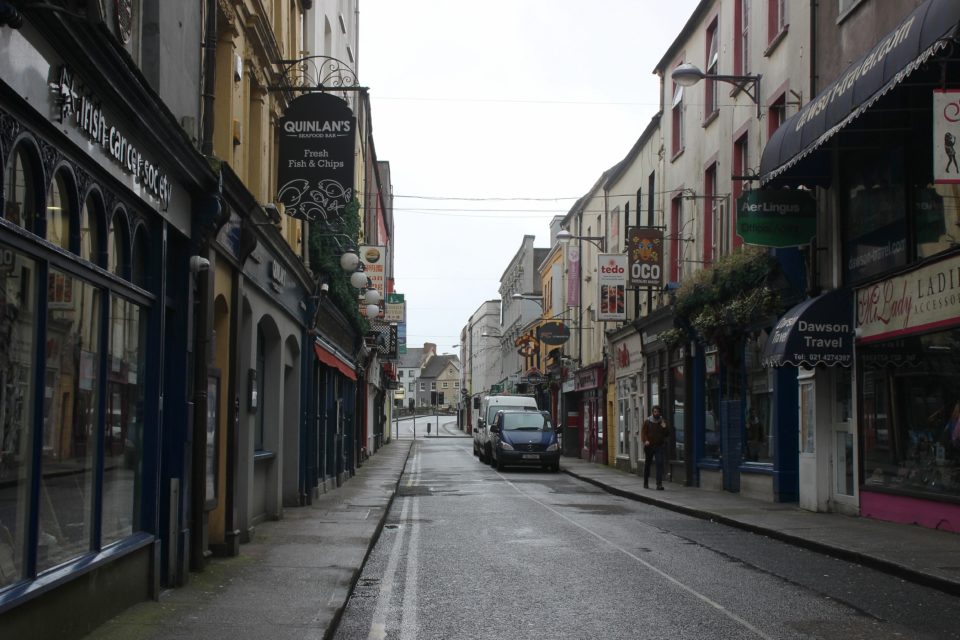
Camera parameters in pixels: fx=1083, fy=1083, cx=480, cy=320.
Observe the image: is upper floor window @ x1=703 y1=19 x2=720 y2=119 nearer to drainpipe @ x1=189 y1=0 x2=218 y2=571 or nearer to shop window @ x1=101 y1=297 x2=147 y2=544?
A: drainpipe @ x1=189 y1=0 x2=218 y2=571

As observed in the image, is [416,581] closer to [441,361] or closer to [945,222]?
[945,222]

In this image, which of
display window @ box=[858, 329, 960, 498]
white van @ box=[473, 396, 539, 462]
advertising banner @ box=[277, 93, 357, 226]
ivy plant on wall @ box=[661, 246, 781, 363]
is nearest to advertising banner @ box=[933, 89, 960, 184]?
display window @ box=[858, 329, 960, 498]

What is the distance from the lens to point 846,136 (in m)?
15.8

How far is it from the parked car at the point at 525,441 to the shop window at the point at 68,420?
1034 inches

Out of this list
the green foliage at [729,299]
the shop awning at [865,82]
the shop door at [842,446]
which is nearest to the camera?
the shop awning at [865,82]

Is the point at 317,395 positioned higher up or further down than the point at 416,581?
higher up

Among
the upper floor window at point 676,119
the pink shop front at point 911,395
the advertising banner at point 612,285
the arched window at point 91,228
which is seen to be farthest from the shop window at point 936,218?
the advertising banner at point 612,285

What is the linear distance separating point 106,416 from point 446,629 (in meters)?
3.10

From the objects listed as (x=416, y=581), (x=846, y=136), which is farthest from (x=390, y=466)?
(x=416, y=581)

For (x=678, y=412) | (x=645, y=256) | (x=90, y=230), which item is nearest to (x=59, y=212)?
(x=90, y=230)

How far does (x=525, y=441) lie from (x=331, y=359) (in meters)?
12.4

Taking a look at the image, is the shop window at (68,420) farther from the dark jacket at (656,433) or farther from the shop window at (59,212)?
the dark jacket at (656,433)

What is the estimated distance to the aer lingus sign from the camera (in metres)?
17.7

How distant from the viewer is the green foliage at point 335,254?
21.2 meters
